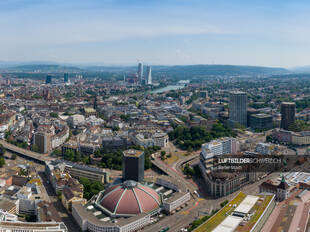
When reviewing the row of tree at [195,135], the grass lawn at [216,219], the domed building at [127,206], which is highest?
the row of tree at [195,135]

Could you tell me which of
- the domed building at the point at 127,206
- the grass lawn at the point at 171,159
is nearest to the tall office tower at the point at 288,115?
the grass lawn at the point at 171,159

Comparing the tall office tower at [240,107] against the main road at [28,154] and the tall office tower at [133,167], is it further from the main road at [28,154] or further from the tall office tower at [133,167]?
the main road at [28,154]

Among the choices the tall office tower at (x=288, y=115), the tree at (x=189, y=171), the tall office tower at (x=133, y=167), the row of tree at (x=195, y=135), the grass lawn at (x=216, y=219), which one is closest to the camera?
the grass lawn at (x=216, y=219)

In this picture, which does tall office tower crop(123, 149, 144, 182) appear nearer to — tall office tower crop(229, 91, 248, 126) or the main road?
the main road

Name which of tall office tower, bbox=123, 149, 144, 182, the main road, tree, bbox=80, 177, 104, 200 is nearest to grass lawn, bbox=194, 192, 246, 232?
tall office tower, bbox=123, 149, 144, 182

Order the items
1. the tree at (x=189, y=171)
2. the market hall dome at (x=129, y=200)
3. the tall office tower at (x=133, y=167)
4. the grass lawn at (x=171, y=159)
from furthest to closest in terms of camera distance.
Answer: the grass lawn at (x=171, y=159), the tree at (x=189, y=171), the tall office tower at (x=133, y=167), the market hall dome at (x=129, y=200)

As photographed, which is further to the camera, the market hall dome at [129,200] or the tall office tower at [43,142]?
the tall office tower at [43,142]

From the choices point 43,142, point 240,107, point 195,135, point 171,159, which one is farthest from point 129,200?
point 240,107
